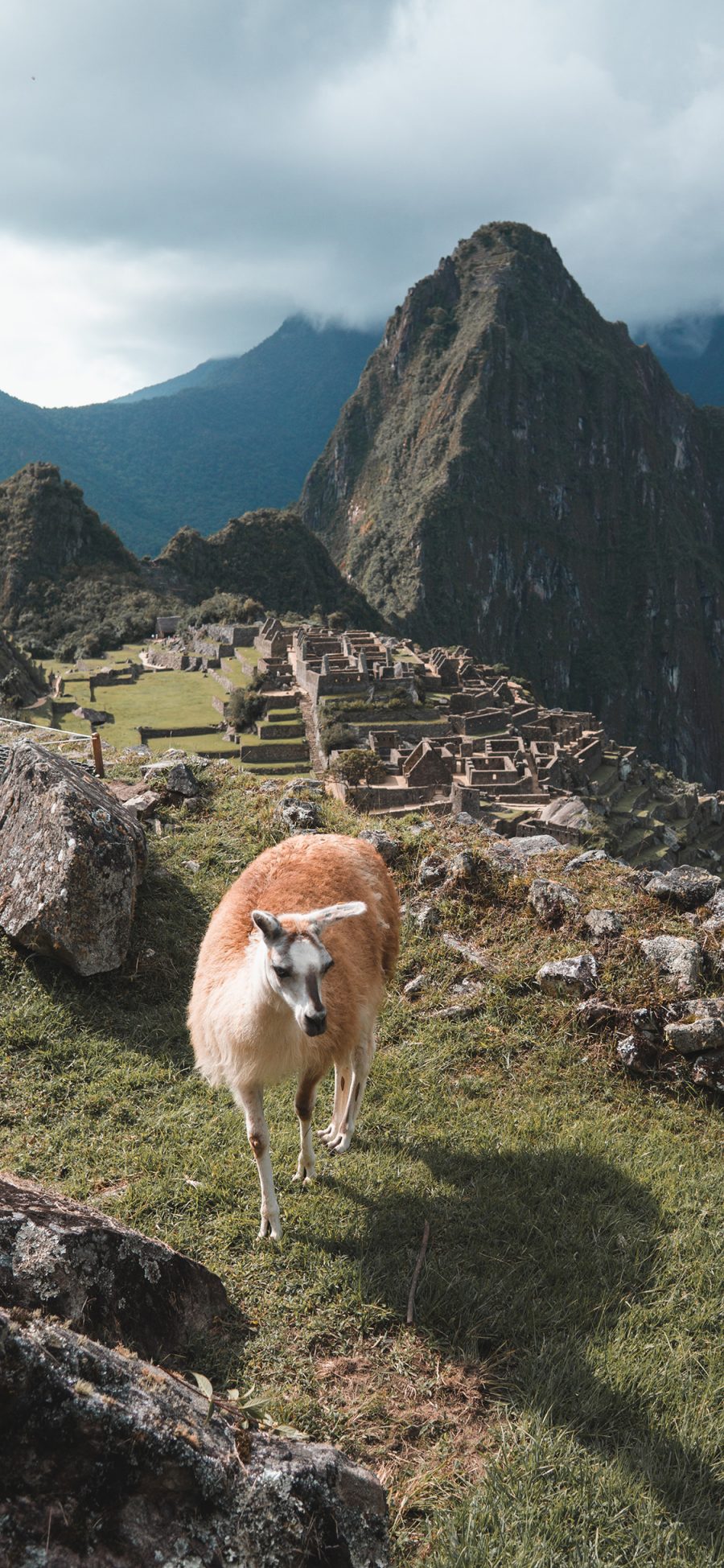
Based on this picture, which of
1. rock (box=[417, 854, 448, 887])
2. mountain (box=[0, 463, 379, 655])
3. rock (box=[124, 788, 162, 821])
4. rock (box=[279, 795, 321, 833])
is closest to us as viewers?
rock (box=[417, 854, 448, 887])

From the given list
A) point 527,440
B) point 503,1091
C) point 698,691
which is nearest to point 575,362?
point 527,440

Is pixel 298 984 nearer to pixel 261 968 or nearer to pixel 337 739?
pixel 261 968

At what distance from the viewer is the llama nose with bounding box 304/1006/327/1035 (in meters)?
2.76

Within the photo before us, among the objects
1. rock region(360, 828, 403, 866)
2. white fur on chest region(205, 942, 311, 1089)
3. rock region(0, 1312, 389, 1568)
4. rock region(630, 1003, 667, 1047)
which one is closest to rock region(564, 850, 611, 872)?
rock region(360, 828, 403, 866)

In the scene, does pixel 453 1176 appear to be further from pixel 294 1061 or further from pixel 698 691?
pixel 698 691

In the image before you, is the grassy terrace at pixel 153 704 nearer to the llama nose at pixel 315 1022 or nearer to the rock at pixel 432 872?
the rock at pixel 432 872

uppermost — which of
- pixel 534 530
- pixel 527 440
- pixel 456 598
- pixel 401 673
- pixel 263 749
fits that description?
pixel 527 440

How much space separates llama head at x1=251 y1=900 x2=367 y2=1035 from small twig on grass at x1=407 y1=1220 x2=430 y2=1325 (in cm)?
83

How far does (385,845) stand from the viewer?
5887 mm

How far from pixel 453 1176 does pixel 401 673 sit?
3915 cm

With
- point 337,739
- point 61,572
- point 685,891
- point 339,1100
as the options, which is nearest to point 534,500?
point 61,572

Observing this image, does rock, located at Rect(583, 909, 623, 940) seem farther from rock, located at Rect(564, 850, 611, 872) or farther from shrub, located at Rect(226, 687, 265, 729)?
shrub, located at Rect(226, 687, 265, 729)

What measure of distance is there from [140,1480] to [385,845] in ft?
14.6

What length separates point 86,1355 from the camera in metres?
1.65
